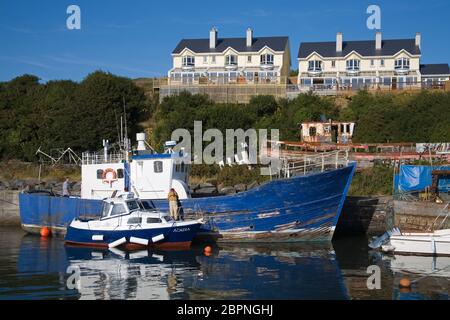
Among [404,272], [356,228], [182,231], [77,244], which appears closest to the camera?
[404,272]

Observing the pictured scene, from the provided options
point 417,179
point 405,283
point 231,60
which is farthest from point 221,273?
point 231,60

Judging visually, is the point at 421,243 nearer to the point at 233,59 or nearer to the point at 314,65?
the point at 314,65

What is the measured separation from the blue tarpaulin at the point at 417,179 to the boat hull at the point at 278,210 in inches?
276

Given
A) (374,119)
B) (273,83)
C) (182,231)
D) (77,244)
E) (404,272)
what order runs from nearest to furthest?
(404,272)
(182,231)
(77,244)
(374,119)
(273,83)

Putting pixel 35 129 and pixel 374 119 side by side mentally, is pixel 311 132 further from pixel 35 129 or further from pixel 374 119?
pixel 35 129

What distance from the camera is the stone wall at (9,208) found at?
35.2m

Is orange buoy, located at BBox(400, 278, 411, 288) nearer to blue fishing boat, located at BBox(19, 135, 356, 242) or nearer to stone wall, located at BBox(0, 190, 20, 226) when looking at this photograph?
blue fishing boat, located at BBox(19, 135, 356, 242)

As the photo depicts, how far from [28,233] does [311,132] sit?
25156 millimetres

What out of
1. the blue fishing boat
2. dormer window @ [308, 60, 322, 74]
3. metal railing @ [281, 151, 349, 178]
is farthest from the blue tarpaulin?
dormer window @ [308, 60, 322, 74]

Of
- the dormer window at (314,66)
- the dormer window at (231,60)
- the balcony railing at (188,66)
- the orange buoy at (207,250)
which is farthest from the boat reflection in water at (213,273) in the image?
the balcony railing at (188,66)

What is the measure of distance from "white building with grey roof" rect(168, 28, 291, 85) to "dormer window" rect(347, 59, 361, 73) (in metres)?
7.24

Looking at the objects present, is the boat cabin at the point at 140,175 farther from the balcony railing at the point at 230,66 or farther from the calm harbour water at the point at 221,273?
the balcony railing at the point at 230,66

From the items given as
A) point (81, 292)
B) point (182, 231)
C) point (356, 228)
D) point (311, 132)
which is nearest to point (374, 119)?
point (311, 132)

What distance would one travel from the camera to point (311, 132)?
48281 mm
